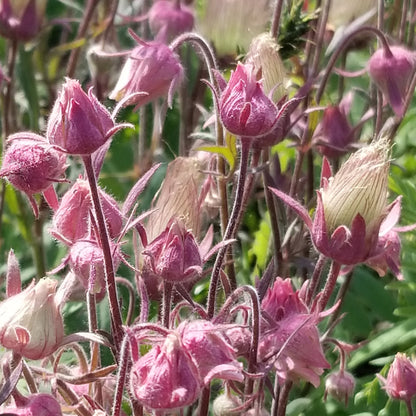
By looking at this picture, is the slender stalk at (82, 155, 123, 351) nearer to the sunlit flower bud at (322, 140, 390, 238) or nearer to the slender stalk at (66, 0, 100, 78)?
the sunlit flower bud at (322, 140, 390, 238)

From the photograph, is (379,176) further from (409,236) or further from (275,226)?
(409,236)

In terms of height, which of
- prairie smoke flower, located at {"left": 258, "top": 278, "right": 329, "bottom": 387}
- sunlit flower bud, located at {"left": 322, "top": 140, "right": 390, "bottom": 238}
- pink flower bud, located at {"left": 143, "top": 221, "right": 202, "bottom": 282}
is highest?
sunlit flower bud, located at {"left": 322, "top": 140, "right": 390, "bottom": 238}

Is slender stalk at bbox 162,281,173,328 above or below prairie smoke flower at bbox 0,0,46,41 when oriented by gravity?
below

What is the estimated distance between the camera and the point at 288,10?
5.49 ft

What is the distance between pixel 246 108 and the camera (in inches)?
40.4

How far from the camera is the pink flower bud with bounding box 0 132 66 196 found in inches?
40.4

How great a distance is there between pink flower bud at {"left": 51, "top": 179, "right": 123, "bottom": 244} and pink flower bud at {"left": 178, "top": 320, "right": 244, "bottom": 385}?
21 centimetres

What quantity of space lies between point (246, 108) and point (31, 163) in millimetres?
259

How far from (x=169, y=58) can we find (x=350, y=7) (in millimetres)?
772

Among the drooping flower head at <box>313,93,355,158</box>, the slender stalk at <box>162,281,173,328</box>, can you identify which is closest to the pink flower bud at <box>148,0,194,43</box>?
the drooping flower head at <box>313,93,355,158</box>

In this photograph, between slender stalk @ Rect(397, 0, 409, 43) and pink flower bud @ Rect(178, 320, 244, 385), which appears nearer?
pink flower bud @ Rect(178, 320, 244, 385)

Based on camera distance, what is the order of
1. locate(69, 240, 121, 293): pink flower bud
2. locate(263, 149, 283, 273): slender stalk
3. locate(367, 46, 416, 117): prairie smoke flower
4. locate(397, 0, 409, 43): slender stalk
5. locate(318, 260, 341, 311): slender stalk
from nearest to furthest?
locate(69, 240, 121, 293): pink flower bud
locate(318, 260, 341, 311): slender stalk
locate(263, 149, 283, 273): slender stalk
locate(367, 46, 416, 117): prairie smoke flower
locate(397, 0, 409, 43): slender stalk

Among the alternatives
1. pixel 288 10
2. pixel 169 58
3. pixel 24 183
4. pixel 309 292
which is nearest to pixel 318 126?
pixel 288 10

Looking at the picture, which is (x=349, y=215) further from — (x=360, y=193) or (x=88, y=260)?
(x=88, y=260)
